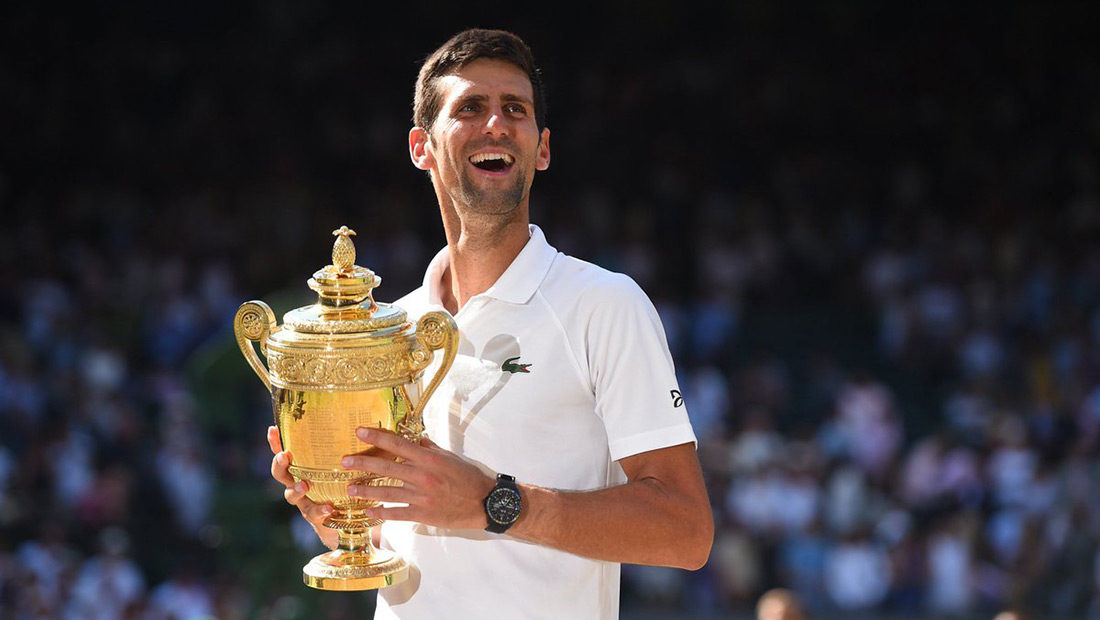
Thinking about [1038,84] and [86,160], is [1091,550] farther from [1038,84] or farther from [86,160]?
[86,160]

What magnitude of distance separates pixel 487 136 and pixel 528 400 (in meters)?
0.41

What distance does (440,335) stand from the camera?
2270mm

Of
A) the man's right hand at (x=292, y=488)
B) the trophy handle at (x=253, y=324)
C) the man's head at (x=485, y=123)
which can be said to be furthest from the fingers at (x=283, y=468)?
the man's head at (x=485, y=123)

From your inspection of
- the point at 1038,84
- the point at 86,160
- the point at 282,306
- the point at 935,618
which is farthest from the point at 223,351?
the point at 1038,84

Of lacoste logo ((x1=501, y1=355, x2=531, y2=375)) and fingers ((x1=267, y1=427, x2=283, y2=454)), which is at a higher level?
lacoste logo ((x1=501, y1=355, x2=531, y2=375))

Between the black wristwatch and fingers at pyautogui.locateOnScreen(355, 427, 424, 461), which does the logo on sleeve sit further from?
fingers at pyautogui.locateOnScreen(355, 427, 424, 461)

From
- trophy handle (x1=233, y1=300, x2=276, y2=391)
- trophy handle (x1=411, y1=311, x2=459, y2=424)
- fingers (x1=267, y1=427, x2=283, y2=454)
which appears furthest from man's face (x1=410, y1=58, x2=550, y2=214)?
fingers (x1=267, y1=427, x2=283, y2=454)

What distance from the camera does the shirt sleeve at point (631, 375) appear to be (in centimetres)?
229

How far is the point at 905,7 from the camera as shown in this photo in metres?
14.4

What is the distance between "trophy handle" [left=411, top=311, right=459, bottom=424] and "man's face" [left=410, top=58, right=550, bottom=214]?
23 centimetres

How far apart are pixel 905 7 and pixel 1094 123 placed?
231cm

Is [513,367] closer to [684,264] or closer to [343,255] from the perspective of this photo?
[343,255]

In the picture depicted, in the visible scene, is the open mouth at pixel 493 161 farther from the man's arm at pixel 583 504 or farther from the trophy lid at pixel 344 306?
the man's arm at pixel 583 504

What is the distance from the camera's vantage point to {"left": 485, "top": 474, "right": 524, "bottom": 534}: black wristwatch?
2146 millimetres
